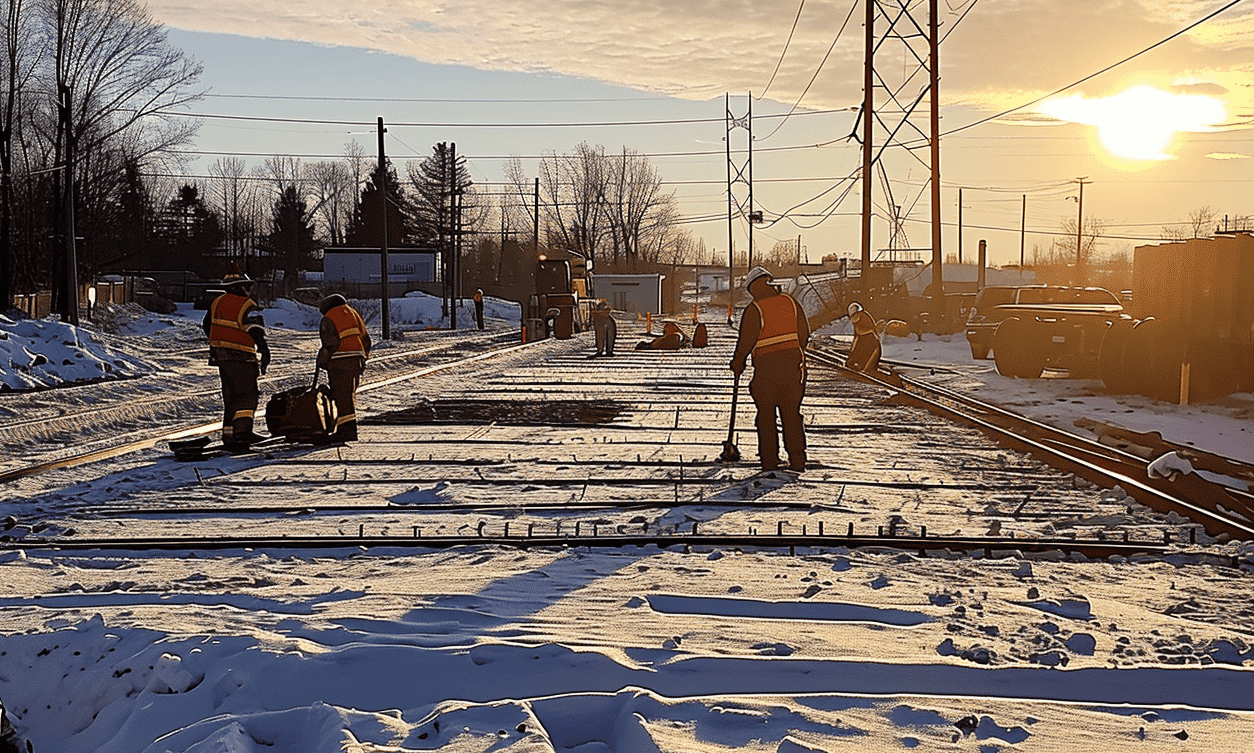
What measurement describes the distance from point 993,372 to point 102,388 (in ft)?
61.9

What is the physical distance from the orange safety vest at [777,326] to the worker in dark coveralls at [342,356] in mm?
4773

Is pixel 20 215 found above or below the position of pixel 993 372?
above

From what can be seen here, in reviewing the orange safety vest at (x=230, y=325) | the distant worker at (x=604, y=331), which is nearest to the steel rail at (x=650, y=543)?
the orange safety vest at (x=230, y=325)

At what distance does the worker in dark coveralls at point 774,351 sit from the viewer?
404 inches

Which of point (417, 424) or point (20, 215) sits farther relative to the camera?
point (20, 215)

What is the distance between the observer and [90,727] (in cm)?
421

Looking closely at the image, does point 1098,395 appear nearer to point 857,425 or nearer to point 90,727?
point 857,425

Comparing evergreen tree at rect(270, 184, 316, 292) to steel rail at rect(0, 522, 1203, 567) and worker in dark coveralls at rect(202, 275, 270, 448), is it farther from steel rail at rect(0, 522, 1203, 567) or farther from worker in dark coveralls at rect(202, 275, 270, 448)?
steel rail at rect(0, 522, 1203, 567)

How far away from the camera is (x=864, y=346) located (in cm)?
2398

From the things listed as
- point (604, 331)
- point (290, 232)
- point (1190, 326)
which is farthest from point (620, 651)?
point (290, 232)

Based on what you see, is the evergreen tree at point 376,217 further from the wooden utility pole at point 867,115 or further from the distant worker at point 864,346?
the distant worker at point 864,346

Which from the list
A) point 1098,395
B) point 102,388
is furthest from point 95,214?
point 1098,395

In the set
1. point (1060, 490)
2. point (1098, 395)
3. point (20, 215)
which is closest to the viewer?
point (1060, 490)

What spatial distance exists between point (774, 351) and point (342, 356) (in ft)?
17.2
